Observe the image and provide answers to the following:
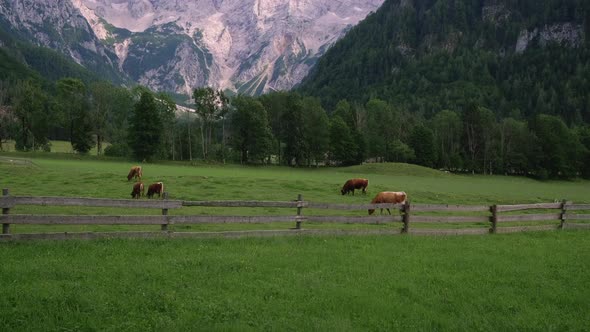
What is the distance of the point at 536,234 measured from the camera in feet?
70.7

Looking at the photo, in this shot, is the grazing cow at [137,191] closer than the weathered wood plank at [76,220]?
No

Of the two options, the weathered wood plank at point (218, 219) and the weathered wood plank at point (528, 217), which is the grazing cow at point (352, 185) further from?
the weathered wood plank at point (218, 219)

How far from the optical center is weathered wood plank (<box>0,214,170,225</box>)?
12578mm

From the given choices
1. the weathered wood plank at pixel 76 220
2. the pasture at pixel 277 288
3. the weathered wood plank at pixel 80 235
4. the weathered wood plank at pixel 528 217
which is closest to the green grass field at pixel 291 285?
the pasture at pixel 277 288

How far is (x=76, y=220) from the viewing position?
13.3 metres

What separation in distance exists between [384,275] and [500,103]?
20757cm

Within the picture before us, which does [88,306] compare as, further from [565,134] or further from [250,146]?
[565,134]

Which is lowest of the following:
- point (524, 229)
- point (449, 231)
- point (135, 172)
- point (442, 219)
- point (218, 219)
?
point (524, 229)

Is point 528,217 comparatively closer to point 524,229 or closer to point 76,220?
point 524,229

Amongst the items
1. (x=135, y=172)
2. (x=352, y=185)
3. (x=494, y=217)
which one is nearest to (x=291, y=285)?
(x=494, y=217)

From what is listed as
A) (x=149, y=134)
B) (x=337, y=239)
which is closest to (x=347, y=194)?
(x=337, y=239)

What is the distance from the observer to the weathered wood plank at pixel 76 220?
1258 centimetres

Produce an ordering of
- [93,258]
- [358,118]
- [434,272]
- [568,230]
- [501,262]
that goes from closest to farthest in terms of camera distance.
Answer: [93,258] < [434,272] < [501,262] < [568,230] < [358,118]

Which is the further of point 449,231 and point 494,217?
point 494,217
